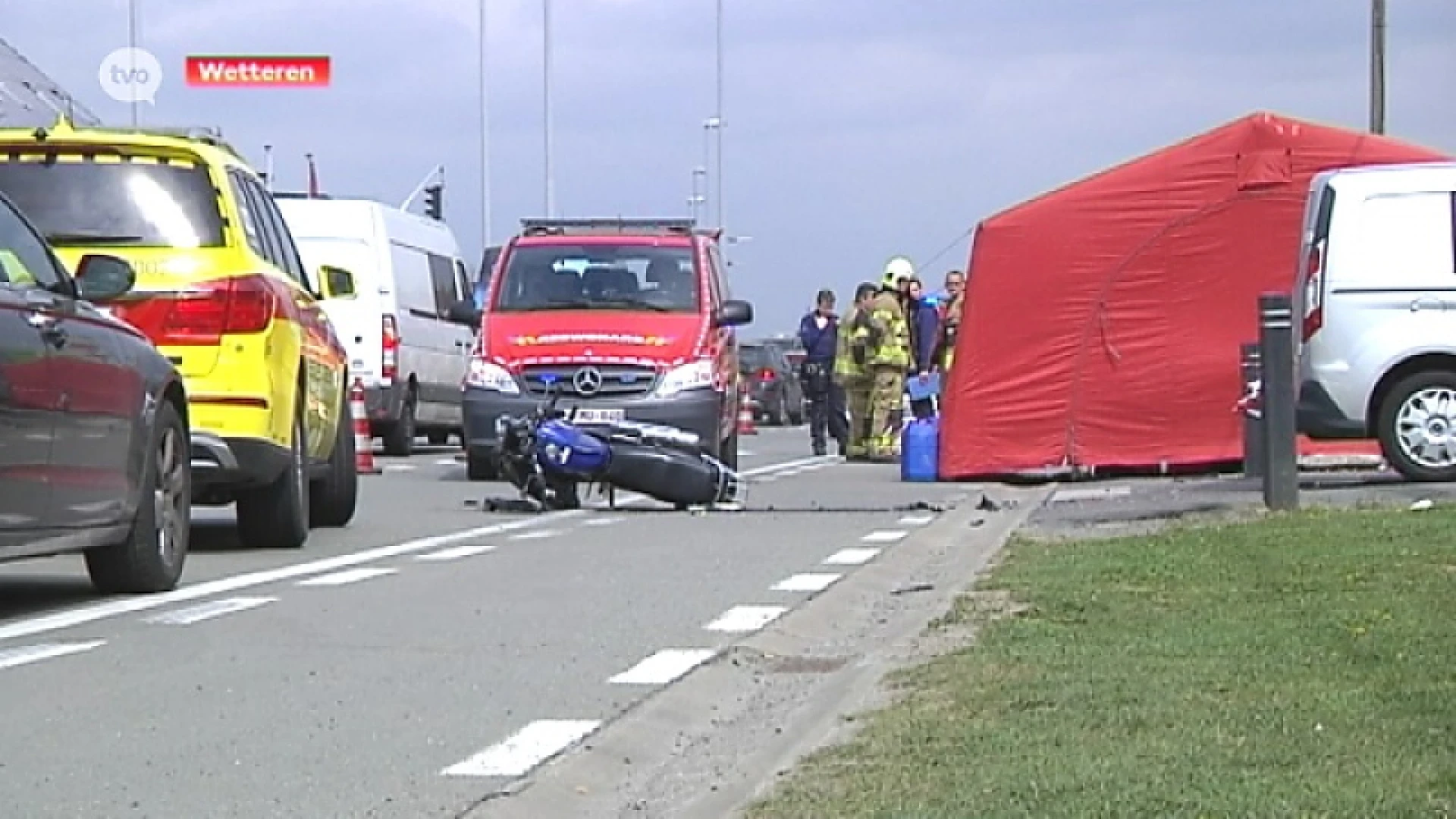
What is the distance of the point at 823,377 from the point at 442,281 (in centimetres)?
453

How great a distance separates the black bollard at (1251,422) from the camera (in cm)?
1972

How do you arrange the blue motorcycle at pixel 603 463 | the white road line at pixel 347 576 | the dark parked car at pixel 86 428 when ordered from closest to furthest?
the dark parked car at pixel 86 428, the white road line at pixel 347 576, the blue motorcycle at pixel 603 463

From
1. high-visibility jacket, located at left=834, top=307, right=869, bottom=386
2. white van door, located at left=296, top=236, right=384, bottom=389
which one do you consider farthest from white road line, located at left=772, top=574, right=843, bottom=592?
white van door, located at left=296, top=236, right=384, bottom=389

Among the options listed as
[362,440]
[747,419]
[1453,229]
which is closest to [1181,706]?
[1453,229]

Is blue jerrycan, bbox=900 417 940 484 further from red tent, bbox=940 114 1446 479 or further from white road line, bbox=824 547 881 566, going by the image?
white road line, bbox=824 547 881 566

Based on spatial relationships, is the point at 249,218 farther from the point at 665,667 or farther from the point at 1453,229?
the point at 1453,229

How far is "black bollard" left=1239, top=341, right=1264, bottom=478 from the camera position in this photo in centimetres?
1972

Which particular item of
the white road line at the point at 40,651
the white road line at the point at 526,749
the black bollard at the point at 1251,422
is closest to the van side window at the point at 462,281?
the black bollard at the point at 1251,422

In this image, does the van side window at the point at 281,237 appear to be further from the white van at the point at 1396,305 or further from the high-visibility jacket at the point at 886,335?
the high-visibility jacket at the point at 886,335

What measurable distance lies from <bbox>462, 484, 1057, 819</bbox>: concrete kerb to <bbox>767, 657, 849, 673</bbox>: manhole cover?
0.10 feet

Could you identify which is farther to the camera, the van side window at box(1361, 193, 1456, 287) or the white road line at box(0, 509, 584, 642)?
the van side window at box(1361, 193, 1456, 287)

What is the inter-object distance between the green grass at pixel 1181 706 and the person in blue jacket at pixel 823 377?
19.9 metres

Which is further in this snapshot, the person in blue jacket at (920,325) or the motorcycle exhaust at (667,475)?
the person in blue jacket at (920,325)

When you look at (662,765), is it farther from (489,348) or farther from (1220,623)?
(489,348)
